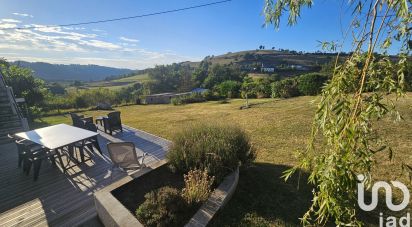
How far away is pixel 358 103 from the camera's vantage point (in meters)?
1.21

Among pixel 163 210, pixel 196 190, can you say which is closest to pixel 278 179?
pixel 196 190

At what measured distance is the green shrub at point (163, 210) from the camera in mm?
3107

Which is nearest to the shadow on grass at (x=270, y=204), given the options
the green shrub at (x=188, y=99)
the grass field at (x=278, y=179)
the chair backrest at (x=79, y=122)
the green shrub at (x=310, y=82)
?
the grass field at (x=278, y=179)

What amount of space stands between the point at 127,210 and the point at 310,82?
19.9 meters

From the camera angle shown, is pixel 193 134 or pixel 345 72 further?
pixel 193 134

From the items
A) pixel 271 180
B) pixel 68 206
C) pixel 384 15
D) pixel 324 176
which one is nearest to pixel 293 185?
pixel 271 180

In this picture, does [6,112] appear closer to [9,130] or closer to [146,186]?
[9,130]

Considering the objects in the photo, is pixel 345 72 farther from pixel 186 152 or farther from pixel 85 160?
pixel 85 160

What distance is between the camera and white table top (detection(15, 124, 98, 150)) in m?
5.25

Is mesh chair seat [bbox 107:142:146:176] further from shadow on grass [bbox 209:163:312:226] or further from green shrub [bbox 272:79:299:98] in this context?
green shrub [bbox 272:79:299:98]

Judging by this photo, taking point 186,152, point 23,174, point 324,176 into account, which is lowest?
point 23,174

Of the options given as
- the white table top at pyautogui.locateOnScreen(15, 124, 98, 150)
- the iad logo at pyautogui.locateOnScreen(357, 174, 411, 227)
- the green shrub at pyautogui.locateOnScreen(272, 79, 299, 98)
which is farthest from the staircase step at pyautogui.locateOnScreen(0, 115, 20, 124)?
the green shrub at pyautogui.locateOnScreen(272, 79, 299, 98)

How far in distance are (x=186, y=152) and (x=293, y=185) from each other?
2.43m

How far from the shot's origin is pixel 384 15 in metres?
1.28
